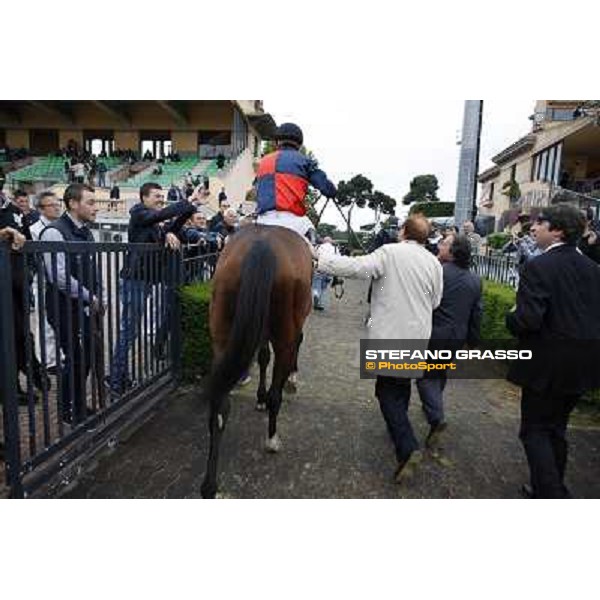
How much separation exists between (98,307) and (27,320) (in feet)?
2.19

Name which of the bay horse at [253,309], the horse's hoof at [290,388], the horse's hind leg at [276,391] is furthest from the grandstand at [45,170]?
the horse's hind leg at [276,391]

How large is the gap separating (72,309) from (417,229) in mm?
2495

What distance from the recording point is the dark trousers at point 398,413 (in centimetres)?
314

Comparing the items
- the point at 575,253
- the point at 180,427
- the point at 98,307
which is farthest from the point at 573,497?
the point at 98,307

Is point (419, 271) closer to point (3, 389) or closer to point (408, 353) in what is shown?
point (408, 353)

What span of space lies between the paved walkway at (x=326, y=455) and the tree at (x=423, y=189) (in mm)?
66118

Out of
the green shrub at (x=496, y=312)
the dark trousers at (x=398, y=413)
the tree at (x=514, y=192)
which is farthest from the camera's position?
the tree at (x=514, y=192)

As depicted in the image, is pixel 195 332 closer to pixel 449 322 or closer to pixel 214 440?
pixel 214 440

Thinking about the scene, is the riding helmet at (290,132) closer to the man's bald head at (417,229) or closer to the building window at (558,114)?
the man's bald head at (417,229)

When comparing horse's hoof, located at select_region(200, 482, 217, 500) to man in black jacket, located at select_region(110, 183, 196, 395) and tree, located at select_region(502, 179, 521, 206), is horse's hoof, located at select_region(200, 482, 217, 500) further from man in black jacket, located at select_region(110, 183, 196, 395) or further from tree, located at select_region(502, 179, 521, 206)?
tree, located at select_region(502, 179, 521, 206)

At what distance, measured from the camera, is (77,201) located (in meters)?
3.50

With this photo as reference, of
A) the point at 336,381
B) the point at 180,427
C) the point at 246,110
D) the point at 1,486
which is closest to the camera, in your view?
the point at 1,486

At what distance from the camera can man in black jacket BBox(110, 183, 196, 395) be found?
372 centimetres

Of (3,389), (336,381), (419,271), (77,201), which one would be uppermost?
(77,201)
